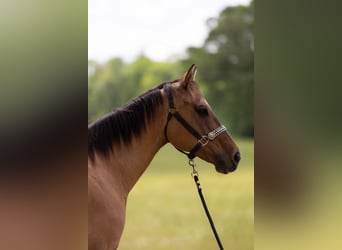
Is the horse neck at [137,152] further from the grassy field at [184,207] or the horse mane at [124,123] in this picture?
the grassy field at [184,207]

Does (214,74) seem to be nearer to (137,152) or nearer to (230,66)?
(230,66)

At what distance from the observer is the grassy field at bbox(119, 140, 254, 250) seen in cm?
243

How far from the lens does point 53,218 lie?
4.17 feet

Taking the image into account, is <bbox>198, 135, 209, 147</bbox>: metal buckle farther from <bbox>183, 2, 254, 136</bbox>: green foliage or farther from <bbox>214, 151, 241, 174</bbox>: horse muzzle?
<bbox>183, 2, 254, 136</bbox>: green foliage

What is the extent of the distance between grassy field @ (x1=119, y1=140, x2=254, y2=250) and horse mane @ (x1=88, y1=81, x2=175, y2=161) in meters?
0.54

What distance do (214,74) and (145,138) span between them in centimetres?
106

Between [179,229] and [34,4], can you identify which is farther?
[179,229]

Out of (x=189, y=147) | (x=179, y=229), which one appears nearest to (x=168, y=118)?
(x=189, y=147)

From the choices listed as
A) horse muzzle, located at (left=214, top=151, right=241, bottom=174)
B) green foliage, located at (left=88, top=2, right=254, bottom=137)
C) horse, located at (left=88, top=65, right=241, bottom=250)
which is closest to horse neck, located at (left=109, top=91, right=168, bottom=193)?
horse, located at (left=88, top=65, right=241, bottom=250)

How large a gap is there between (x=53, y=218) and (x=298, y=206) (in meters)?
0.81

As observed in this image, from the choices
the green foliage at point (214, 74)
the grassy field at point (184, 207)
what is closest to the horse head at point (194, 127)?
the grassy field at point (184, 207)

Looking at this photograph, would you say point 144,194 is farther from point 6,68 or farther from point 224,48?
point 6,68

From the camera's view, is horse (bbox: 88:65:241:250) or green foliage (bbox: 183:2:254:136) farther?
green foliage (bbox: 183:2:254:136)

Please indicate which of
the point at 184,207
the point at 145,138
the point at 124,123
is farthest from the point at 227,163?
the point at 184,207
